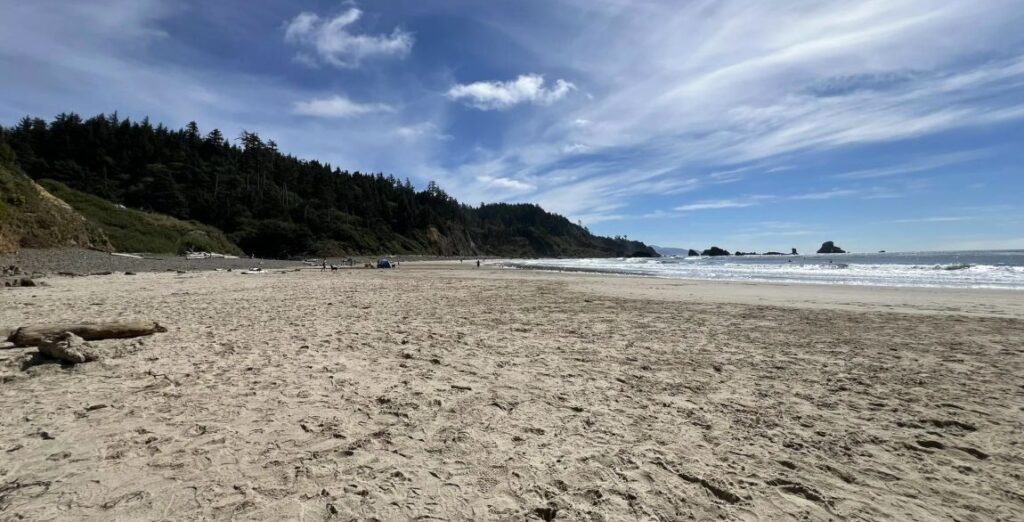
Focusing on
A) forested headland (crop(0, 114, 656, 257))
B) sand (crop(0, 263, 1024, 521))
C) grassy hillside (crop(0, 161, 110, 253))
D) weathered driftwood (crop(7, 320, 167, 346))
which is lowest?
sand (crop(0, 263, 1024, 521))

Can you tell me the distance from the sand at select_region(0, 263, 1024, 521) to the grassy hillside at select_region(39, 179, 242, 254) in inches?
2085

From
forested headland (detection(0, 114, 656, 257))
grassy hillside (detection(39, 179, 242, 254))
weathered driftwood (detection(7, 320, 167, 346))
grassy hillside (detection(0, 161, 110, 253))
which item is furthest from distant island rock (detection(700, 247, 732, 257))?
weathered driftwood (detection(7, 320, 167, 346))

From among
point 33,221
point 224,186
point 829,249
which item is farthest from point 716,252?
point 33,221

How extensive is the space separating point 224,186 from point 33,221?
219 ft

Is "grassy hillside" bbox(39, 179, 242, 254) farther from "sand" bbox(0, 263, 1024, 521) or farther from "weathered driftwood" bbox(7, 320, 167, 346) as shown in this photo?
"sand" bbox(0, 263, 1024, 521)

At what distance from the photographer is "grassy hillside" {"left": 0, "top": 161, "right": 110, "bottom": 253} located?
93.1ft

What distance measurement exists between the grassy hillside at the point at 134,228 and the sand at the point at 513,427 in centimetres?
5297

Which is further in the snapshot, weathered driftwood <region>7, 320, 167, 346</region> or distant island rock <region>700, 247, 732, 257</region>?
distant island rock <region>700, 247, 732, 257</region>

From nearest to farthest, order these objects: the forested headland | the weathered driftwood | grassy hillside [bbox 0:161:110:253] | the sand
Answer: the sand → the weathered driftwood → grassy hillside [bbox 0:161:110:253] → the forested headland

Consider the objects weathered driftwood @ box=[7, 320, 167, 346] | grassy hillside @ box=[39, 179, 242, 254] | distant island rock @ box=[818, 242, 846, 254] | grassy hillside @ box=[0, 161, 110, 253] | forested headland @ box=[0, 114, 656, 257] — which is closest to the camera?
weathered driftwood @ box=[7, 320, 167, 346]

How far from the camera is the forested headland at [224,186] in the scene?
77125mm

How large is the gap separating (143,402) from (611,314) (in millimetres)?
9925

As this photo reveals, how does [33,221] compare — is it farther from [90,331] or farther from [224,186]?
[224,186]

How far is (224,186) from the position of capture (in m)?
92.1
